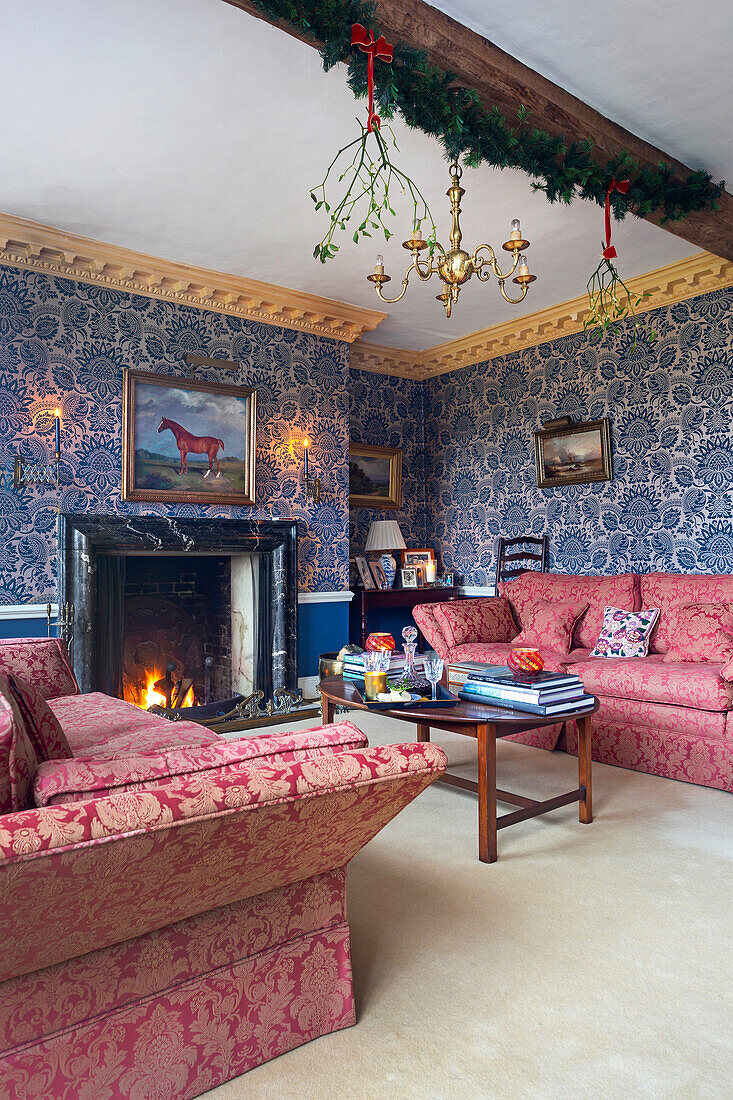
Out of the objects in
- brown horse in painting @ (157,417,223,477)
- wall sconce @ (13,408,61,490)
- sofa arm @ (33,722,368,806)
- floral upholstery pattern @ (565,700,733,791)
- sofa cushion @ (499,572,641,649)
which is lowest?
floral upholstery pattern @ (565,700,733,791)

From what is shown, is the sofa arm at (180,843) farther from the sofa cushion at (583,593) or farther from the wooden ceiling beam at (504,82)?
the sofa cushion at (583,593)

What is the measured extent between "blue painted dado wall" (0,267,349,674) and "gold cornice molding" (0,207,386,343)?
7 centimetres

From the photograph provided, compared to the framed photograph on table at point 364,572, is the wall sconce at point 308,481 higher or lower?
higher

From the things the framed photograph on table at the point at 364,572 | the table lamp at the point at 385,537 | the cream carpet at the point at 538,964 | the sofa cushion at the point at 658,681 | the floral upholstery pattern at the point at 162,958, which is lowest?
the cream carpet at the point at 538,964

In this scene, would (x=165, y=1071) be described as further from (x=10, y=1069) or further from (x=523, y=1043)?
(x=523, y=1043)

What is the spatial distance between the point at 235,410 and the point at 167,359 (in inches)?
22.4

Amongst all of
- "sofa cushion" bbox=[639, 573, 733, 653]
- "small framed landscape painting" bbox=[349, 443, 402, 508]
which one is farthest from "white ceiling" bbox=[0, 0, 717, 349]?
"sofa cushion" bbox=[639, 573, 733, 653]

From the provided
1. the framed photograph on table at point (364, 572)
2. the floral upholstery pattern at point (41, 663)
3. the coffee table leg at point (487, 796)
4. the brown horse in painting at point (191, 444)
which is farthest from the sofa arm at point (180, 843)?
the framed photograph on table at point (364, 572)

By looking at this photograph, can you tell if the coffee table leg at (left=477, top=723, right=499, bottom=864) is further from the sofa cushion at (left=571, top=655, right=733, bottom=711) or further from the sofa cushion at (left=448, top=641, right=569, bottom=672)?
the sofa cushion at (left=448, top=641, right=569, bottom=672)

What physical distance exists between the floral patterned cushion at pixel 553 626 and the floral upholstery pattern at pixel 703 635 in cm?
68

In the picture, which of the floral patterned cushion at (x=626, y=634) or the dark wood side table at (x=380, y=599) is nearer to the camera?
the floral patterned cushion at (x=626, y=634)

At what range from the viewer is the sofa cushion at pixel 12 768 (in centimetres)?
111

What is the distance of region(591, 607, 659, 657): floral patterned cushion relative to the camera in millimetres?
4230

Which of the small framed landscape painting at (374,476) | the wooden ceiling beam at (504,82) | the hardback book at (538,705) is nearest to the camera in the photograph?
the wooden ceiling beam at (504,82)
